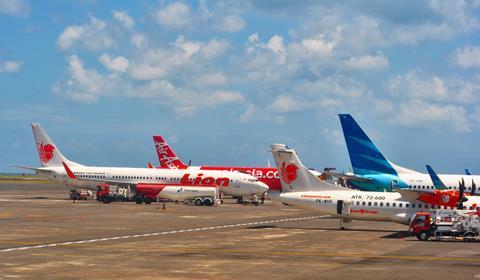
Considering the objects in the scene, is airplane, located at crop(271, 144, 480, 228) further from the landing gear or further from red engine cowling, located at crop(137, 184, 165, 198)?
red engine cowling, located at crop(137, 184, 165, 198)

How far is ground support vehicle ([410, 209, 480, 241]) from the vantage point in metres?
41.5

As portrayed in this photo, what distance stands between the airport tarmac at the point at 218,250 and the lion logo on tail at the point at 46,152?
36511mm

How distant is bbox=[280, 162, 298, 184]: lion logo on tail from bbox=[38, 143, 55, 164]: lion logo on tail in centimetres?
5103

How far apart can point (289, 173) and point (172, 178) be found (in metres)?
37.5

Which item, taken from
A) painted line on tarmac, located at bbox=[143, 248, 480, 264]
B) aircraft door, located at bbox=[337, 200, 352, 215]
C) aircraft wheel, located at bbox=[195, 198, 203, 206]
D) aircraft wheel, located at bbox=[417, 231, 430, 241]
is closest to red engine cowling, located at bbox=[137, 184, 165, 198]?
aircraft wheel, located at bbox=[195, 198, 203, 206]

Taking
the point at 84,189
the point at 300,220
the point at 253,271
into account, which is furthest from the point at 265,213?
the point at 253,271

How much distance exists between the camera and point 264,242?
3934 centimetres

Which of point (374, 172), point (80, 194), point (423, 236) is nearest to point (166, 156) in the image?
point (80, 194)

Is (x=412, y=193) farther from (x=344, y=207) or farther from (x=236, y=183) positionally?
(x=236, y=183)

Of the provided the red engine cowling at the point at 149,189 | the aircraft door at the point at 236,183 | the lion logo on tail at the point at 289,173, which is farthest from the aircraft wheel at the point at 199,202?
the lion logo on tail at the point at 289,173

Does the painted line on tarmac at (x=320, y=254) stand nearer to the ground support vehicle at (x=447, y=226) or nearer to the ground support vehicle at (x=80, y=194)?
the ground support vehicle at (x=447, y=226)

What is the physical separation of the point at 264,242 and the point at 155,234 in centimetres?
828

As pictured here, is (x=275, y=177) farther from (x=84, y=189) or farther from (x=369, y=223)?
(x=369, y=223)

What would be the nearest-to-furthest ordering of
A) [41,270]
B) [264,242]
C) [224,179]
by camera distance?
[41,270] < [264,242] < [224,179]
